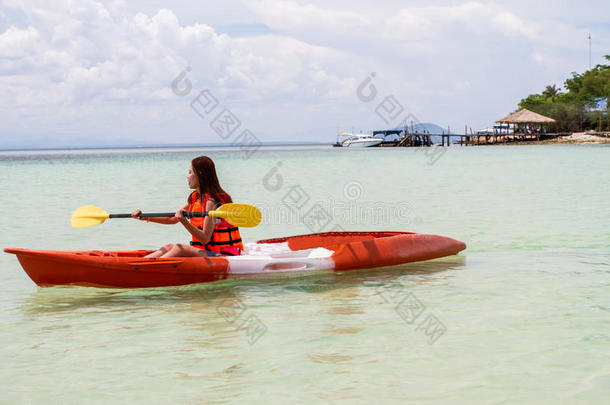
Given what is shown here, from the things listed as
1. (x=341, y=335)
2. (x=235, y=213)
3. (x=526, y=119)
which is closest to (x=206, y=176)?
(x=235, y=213)

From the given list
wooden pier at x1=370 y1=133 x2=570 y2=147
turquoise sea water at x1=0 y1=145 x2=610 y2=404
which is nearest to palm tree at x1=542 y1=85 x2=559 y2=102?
wooden pier at x1=370 y1=133 x2=570 y2=147

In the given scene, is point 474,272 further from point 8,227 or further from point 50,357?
point 8,227

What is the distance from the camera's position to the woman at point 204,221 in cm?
549

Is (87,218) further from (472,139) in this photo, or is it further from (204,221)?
(472,139)

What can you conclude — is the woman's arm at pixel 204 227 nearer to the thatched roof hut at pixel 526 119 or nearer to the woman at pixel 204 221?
the woman at pixel 204 221

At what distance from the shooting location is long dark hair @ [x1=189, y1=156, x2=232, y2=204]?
17.8 ft

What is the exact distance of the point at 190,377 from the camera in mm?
3752

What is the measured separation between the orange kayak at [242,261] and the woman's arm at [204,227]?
21 cm

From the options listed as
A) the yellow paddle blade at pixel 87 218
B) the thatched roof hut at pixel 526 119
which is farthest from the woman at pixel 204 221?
the thatched roof hut at pixel 526 119

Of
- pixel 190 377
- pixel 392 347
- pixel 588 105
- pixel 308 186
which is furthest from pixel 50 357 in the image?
pixel 588 105

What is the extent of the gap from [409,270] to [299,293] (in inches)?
60.6

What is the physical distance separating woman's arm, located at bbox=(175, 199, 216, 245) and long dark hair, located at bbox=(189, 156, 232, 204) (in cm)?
9

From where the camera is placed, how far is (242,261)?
607cm

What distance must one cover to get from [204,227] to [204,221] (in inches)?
2.2
